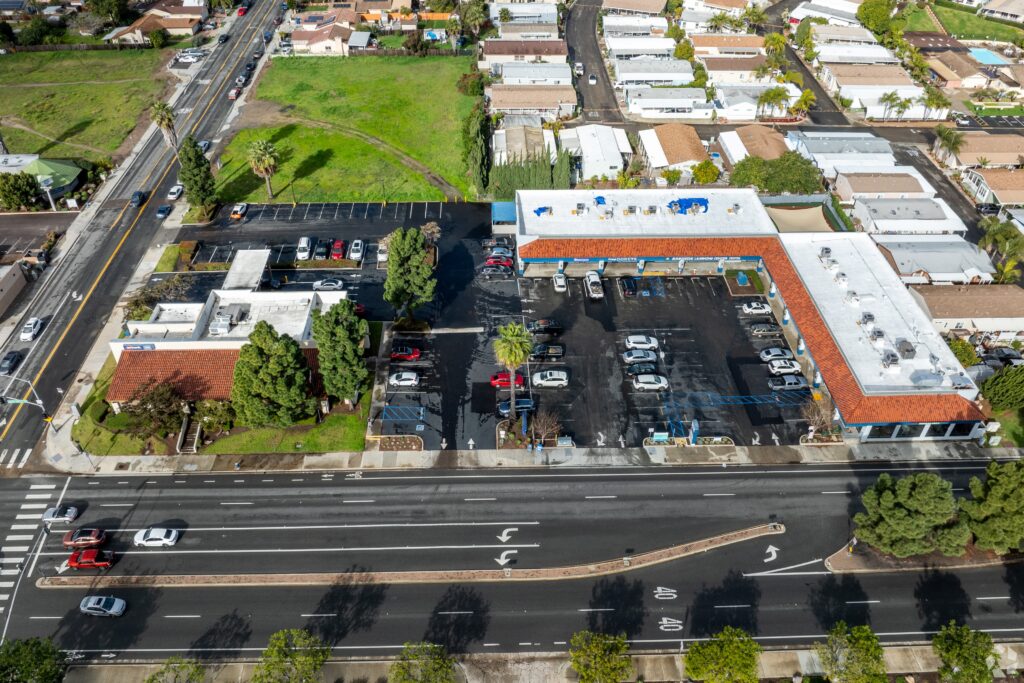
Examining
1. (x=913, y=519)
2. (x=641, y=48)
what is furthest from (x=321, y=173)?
(x=913, y=519)

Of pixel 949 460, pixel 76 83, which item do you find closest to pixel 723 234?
pixel 949 460

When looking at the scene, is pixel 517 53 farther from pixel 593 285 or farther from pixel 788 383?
pixel 788 383

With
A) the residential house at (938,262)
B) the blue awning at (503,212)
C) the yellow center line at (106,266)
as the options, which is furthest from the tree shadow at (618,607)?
the yellow center line at (106,266)

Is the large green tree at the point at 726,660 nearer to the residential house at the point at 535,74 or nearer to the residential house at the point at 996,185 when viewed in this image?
the residential house at the point at 996,185

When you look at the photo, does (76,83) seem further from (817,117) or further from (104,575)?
(817,117)

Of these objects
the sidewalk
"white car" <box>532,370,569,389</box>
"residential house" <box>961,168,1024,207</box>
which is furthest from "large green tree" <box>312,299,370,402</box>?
"residential house" <box>961,168,1024,207</box>

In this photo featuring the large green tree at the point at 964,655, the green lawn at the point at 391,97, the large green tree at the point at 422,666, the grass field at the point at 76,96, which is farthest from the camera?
the green lawn at the point at 391,97

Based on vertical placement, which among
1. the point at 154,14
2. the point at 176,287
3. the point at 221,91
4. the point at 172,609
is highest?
the point at 154,14
